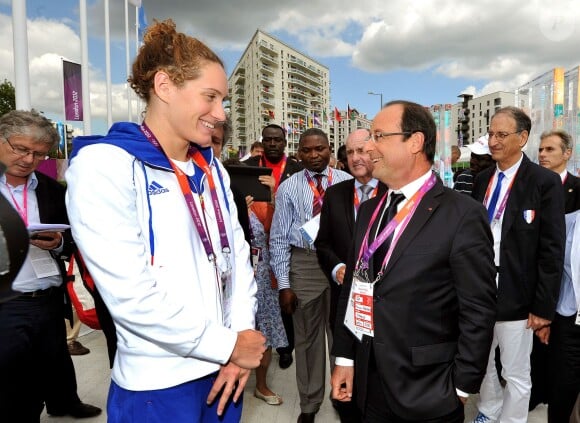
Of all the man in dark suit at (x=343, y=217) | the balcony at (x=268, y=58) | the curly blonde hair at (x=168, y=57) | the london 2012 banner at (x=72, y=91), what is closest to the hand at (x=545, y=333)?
the man in dark suit at (x=343, y=217)

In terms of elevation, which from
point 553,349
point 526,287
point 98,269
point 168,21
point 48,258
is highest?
point 168,21

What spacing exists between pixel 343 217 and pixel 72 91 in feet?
29.7

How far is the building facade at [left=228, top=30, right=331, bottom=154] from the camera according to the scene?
280 ft

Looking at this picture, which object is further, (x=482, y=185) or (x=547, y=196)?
(x=482, y=185)

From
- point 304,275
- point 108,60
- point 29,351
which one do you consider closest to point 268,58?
point 108,60

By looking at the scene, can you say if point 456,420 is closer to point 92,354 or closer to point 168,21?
point 168,21

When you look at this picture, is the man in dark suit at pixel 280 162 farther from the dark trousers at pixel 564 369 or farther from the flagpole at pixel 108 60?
the flagpole at pixel 108 60

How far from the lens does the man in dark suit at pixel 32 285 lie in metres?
2.54

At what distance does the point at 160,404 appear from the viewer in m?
1.32

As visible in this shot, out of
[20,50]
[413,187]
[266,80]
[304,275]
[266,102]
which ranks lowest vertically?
[304,275]

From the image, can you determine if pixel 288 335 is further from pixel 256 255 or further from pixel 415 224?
pixel 415 224

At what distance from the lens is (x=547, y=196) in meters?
2.77

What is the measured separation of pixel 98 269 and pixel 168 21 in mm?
907

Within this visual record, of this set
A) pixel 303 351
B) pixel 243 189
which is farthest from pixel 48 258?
pixel 303 351
